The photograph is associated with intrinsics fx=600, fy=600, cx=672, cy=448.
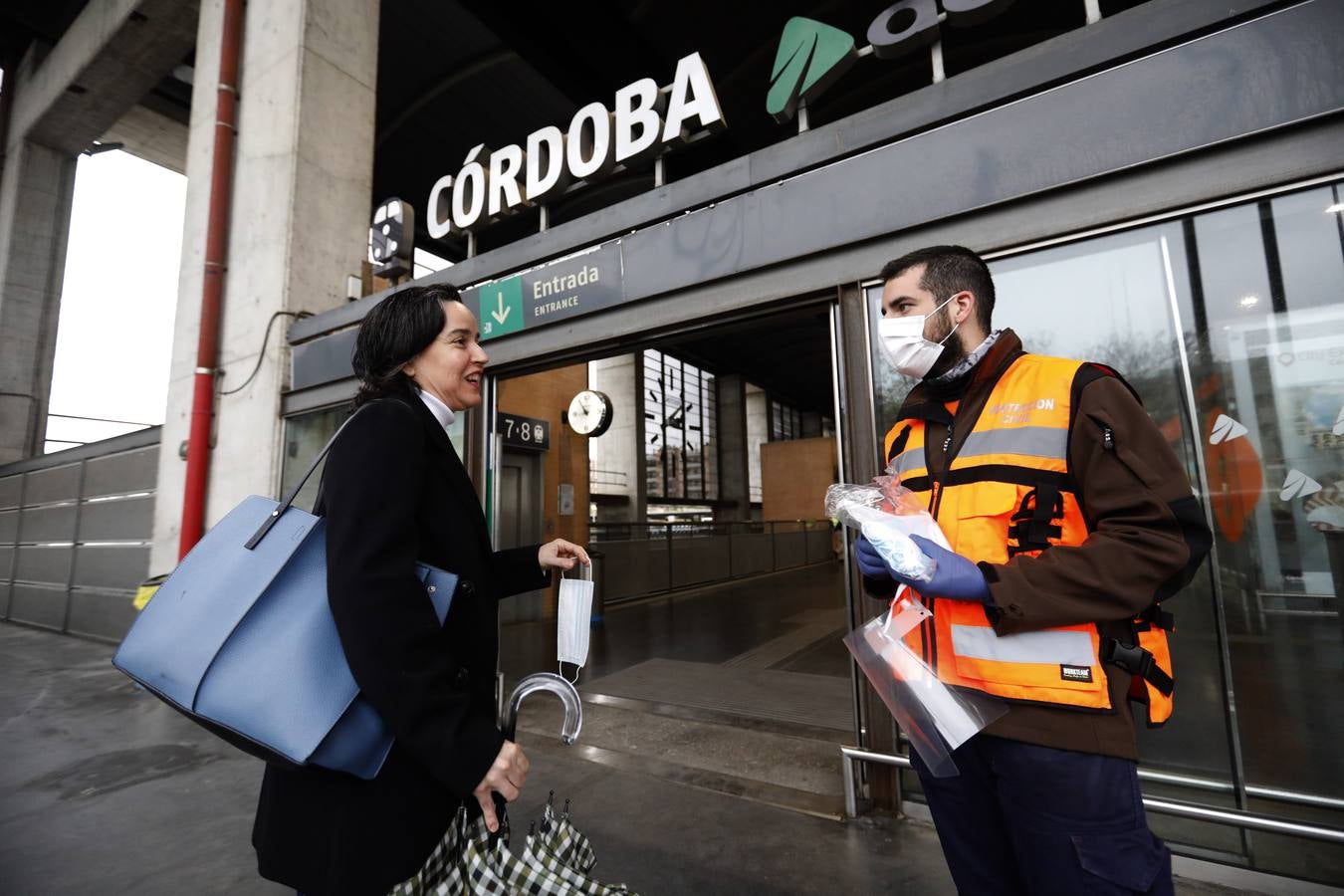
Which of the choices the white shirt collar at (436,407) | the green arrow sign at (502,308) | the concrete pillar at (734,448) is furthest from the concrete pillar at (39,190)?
the concrete pillar at (734,448)

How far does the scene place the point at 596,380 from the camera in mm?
18438

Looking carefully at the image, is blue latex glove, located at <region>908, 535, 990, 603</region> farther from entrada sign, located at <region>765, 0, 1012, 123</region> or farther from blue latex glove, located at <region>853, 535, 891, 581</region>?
entrada sign, located at <region>765, 0, 1012, 123</region>

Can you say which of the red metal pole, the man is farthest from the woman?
the red metal pole

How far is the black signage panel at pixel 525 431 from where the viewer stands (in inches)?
310

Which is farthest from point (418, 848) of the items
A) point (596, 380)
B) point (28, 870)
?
point (596, 380)

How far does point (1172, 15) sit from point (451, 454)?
2964 mm

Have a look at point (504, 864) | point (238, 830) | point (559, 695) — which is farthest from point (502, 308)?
point (504, 864)

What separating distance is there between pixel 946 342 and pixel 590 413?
7.49 metres

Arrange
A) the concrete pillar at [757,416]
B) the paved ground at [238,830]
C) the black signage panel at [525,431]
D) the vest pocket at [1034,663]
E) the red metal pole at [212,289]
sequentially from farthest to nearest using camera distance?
the concrete pillar at [757,416], the black signage panel at [525,431], the red metal pole at [212,289], the paved ground at [238,830], the vest pocket at [1034,663]

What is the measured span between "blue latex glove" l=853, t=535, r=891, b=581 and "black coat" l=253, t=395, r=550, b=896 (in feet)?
2.70

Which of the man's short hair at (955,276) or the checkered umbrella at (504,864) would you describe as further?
the man's short hair at (955,276)

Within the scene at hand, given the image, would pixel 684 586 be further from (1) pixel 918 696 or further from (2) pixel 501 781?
(2) pixel 501 781

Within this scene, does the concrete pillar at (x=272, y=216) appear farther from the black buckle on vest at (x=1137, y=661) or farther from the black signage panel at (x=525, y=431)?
the black buckle on vest at (x=1137, y=661)

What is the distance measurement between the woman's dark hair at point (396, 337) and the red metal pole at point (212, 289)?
6.38 meters
